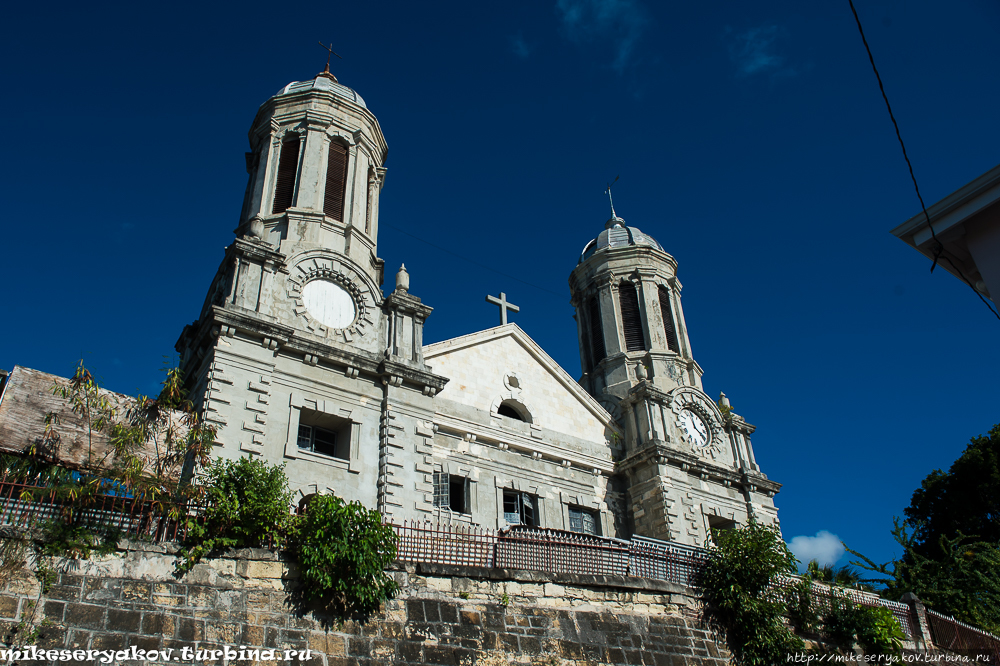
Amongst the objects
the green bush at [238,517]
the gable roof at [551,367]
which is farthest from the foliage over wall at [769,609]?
the green bush at [238,517]

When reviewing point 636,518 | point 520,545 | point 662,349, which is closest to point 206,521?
point 520,545

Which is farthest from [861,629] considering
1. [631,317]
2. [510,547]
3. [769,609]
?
[631,317]

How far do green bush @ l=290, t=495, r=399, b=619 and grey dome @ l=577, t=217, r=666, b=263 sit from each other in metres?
21.1

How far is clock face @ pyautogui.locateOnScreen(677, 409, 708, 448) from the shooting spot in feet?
86.4

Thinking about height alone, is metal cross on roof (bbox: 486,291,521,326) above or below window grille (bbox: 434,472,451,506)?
above

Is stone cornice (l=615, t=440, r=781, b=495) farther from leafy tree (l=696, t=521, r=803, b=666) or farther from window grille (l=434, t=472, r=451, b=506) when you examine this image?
window grille (l=434, t=472, r=451, b=506)

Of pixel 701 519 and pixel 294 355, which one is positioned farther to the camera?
pixel 701 519

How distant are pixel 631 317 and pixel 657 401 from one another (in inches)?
203

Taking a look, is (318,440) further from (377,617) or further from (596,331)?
(596,331)

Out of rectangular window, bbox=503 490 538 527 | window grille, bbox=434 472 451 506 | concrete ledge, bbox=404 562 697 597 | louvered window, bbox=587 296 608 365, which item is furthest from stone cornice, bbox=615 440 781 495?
concrete ledge, bbox=404 562 697 597

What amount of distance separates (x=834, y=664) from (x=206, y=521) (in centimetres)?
1336

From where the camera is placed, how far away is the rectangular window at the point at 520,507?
69.5 feet

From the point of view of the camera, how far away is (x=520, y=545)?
50.3ft

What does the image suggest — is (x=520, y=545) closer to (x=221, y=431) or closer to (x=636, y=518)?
(x=221, y=431)
